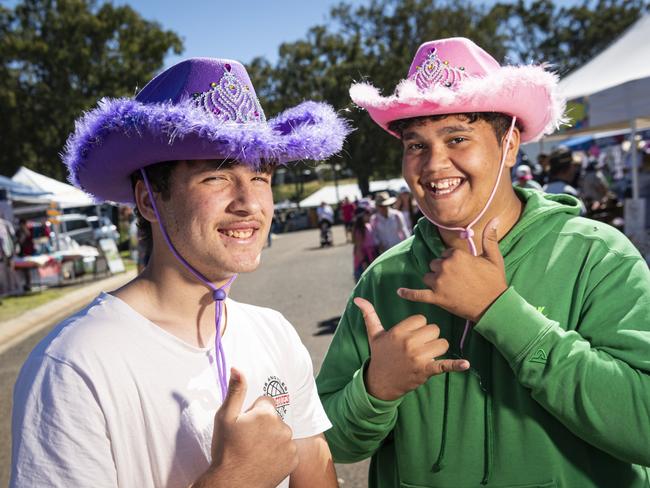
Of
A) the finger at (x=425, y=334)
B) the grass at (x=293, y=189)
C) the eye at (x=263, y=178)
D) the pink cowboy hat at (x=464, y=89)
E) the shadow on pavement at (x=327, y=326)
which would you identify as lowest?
the grass at (x=293, y=189)

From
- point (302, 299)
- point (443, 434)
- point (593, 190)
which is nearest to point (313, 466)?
point (443, 434)

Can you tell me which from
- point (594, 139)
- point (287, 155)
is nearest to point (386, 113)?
point (287, 155)

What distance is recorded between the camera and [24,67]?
118 feet

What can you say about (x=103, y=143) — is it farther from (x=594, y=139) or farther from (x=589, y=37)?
(x=589, y=37)

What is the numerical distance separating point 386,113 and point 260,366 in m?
0.94

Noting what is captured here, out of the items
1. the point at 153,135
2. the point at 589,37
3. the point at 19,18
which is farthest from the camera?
the point at 589,37

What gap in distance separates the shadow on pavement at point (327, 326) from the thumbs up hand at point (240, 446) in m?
7.00

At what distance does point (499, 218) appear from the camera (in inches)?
83.0

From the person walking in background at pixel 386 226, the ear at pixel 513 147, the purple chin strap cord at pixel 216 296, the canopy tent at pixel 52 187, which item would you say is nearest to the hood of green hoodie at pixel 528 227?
the ear at pixel 513 147

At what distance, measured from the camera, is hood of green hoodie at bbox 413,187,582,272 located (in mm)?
2025

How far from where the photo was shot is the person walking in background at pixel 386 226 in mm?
9492

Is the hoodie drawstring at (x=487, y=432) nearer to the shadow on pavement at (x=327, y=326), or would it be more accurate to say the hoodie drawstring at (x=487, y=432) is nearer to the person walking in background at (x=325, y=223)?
the shadow on pavement at (x=327, y=326)

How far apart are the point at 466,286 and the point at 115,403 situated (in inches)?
38.1

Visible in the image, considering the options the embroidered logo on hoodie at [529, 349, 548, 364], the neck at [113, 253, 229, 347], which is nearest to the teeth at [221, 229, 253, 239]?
the neck at [113, 253, 229, 347]
